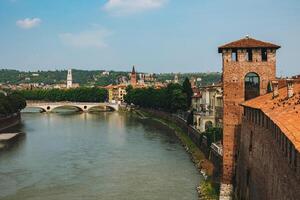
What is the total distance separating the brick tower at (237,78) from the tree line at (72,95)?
12157 cm

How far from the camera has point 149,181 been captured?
32.2m

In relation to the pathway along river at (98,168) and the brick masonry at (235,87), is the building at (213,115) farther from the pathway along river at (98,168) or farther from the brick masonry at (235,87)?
the brick masonry at (235,87)

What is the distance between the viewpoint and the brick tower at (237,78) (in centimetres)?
2636

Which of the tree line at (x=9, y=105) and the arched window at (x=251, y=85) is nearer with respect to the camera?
the arched window at (x=251, y=85)

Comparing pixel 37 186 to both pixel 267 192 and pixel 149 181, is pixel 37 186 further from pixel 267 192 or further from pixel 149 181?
pixel 267 192

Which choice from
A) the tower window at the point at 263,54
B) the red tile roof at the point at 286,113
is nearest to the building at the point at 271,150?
the red tile roof at the point at 286,113

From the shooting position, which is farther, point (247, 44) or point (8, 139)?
point (8, 139)

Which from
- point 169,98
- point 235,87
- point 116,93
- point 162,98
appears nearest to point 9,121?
point 169,98

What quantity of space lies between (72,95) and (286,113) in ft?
459

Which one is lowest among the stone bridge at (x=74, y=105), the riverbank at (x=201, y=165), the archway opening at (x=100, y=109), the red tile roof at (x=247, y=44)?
the archway opening at (x=100, y=109)

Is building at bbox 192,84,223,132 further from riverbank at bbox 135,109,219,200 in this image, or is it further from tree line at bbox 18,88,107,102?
tree line at bbox 18,88,107,102

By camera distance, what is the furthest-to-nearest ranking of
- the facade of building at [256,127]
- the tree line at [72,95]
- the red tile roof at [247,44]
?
the tree line at [72,95]
the red tile roof at [247,44]
the facade of building at [256,127]

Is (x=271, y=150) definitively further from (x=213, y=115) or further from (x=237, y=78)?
(x=213, y=115)

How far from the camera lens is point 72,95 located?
153 m
